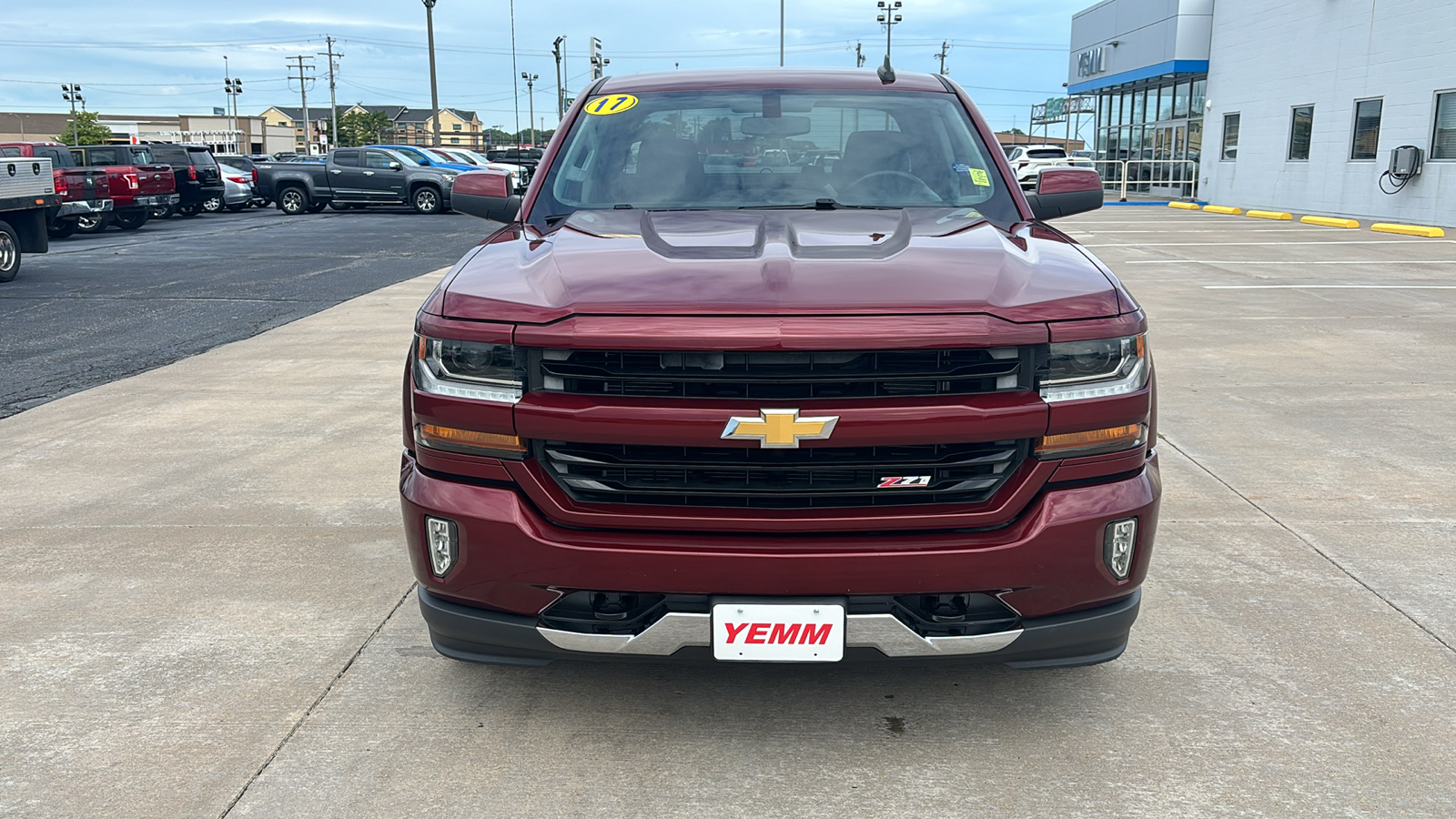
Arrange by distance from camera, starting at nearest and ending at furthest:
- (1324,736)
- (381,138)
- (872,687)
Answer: (1324,736)
(872,687)
(381,138)

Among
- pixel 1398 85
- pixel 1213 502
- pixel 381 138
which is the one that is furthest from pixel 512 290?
pixel 381 138

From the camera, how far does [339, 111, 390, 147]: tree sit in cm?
11069

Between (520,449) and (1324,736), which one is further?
(1324,736)

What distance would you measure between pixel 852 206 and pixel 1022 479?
1.43 metres

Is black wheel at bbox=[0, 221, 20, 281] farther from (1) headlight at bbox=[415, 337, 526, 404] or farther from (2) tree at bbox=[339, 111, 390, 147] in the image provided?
(2) tree at bbox=[339, 111, 390, 147]

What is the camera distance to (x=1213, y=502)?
5.11 m

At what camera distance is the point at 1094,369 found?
276cm

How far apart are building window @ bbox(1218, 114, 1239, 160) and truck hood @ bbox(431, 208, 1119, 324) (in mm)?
29768

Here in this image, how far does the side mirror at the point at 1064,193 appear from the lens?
4.22m

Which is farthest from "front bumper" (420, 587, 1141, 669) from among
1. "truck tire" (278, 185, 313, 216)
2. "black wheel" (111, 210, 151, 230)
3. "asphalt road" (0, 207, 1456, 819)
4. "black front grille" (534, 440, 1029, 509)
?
"truck tire" (278, 185, 313, 216)

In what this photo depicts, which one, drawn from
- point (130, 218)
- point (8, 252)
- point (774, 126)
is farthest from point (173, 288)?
point (130, 218)

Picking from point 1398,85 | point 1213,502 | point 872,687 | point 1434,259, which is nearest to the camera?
point 872,687

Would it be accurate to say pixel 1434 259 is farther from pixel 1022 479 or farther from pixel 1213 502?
pixel 1022 479

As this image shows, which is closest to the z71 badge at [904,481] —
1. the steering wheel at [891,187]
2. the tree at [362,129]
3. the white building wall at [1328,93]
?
the steering wheel at [891,187]
